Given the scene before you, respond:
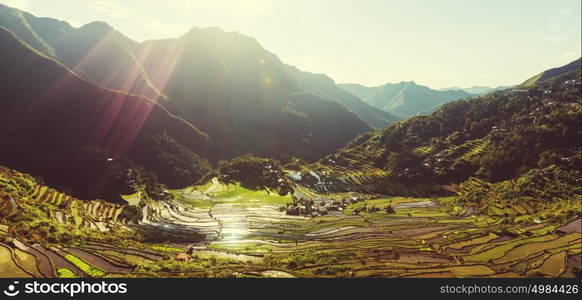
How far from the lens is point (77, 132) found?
88688 mm

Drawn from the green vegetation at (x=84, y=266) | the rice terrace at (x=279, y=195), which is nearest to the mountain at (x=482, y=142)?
the rice terrace at (x=279, y=195)

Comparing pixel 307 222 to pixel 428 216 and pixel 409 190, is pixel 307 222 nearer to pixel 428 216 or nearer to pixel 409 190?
pixel 428 216

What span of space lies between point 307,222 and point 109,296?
158 ft

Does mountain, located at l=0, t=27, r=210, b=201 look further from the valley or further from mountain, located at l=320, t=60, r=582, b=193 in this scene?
mountain, located at l=320, t=60, r=582, b=193

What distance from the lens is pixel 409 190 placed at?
102 meters

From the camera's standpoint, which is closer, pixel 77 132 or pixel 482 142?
pixel 77 132

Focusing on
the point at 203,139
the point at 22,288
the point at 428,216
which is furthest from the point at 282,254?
the point at 203,139

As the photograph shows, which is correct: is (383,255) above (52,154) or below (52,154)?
below

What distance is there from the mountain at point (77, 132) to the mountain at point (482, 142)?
223 ft

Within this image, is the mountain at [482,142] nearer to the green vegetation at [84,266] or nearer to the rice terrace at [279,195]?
the rice terrace at [279,195]

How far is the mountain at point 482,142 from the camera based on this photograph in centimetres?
8775

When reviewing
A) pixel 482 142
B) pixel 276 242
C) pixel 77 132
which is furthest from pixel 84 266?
pixel 482 142

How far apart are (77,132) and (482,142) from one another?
5639 inches

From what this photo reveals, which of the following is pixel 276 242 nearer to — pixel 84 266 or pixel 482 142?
pixel 84 266
